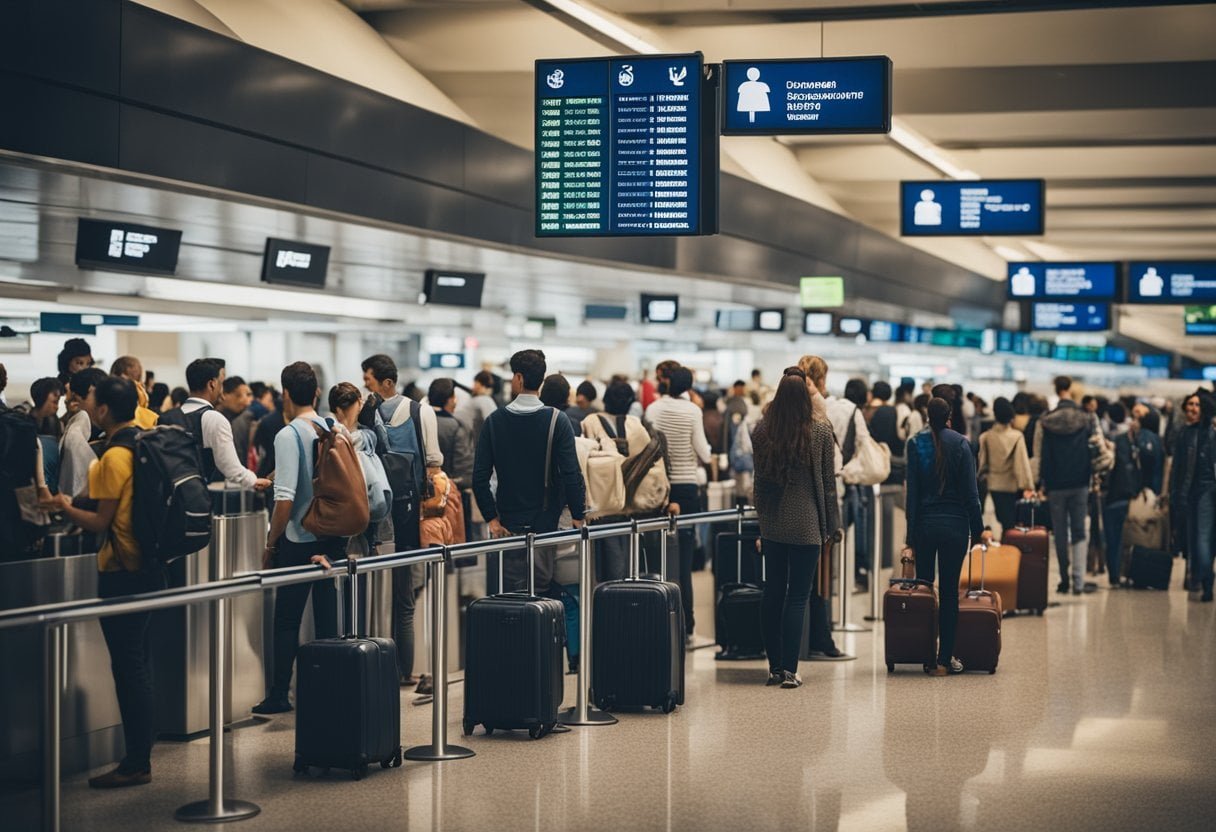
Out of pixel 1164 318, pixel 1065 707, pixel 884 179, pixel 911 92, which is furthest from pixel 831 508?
pixel 1164 318

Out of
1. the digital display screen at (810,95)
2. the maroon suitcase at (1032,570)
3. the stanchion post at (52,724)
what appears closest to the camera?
the stanchion post at (52,724)

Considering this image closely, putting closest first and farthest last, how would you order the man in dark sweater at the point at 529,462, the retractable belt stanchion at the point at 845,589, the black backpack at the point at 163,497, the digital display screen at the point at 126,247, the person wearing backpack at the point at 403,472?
the black backpack at the point at 163,497
the man in dark sweater at the point at 529,462
the person wearing backpack at the point at 403,472
the retractable belt stanchion at the point at 845,589
the digital display screen at the point at 126,247

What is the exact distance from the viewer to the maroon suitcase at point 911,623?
9.62 meters

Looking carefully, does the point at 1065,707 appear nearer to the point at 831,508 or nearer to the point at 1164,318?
the point at 831,508

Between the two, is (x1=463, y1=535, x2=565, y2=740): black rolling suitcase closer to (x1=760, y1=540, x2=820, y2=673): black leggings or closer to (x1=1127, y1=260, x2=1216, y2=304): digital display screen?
(x1=760, y1=540, x2=820, y2=673): black leggings

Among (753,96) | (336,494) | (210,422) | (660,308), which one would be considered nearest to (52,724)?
(336,494)

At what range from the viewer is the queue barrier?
17.2ft

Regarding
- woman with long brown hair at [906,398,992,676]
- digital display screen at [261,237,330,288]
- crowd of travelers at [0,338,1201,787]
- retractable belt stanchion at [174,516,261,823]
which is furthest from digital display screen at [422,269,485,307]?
retractable belt stanchion at [174,516,261,823]

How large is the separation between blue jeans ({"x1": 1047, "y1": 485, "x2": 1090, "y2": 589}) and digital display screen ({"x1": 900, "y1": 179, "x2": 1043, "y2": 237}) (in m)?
2.82

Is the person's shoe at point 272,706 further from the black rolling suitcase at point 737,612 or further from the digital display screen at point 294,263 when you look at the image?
the digital display screen at point 294,263

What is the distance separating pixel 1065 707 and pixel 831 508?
62.9 inches

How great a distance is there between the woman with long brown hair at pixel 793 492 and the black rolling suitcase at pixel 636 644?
2.91 feet

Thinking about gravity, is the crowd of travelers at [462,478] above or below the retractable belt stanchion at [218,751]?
above

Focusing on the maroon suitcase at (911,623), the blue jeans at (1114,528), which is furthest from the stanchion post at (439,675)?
the blue jeans at (1114,528)
